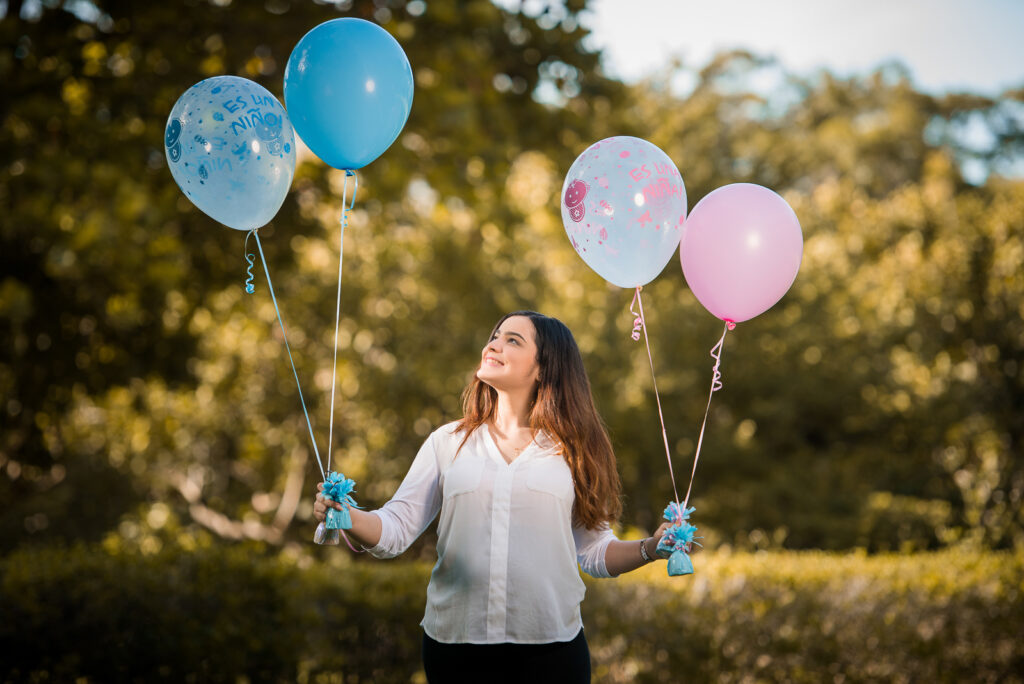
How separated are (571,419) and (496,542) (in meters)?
0.40

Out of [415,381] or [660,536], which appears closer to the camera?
[660,536]

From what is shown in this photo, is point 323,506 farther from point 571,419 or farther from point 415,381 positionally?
point 415,381

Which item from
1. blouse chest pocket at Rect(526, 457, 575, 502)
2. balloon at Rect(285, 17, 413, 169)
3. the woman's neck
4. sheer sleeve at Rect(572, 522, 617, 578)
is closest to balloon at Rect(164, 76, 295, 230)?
balloon at Rect(285, 17, 413, 169)

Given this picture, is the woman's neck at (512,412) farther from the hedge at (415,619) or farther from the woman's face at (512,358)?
the hedge at (415,619)

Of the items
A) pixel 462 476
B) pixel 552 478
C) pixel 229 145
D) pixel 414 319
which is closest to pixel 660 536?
pixel 552 478

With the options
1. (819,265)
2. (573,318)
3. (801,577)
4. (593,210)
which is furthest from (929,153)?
(593,210)

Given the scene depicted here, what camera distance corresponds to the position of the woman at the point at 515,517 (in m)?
1.97

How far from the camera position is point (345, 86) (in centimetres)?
230

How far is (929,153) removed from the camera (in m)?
22.7

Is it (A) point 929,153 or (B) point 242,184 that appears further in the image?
(A) point 929,153

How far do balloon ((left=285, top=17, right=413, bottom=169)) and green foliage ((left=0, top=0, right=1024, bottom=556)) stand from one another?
1947mm

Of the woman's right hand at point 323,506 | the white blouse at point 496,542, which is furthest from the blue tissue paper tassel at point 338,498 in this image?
the white blouse at point 496,542

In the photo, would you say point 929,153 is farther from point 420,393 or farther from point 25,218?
point 25,218

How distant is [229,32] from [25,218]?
165 centimetres
